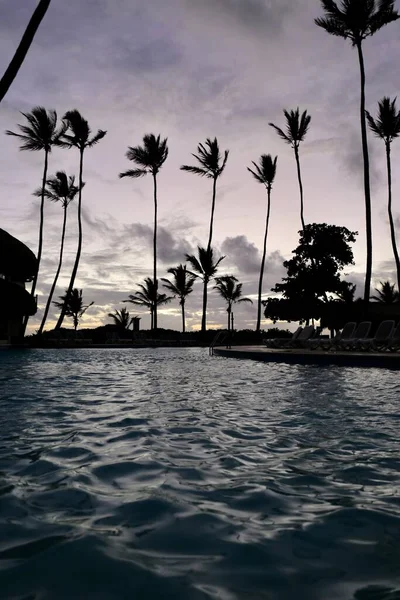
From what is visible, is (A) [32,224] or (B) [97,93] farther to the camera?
(A) [32,224]

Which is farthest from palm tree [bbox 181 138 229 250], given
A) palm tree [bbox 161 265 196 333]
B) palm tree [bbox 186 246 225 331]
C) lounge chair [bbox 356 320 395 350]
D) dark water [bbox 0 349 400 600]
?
dark water [bbox 0 349 400 600]

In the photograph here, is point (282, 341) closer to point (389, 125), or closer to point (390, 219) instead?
point (390, 219)

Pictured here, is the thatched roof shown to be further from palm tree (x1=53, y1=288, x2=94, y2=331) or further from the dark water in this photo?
the dark water

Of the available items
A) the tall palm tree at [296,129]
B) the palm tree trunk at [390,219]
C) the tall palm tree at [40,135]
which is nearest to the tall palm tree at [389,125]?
the palm tree trunk at [390,219]

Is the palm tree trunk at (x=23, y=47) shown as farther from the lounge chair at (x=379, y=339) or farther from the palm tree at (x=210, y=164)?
the palm tree at (x=210, y=164)

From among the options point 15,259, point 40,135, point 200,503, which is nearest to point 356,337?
point 200,503

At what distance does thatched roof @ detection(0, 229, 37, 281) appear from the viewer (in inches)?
1086

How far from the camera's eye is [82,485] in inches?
128

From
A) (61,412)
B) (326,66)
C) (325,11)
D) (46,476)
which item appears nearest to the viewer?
(46,476)

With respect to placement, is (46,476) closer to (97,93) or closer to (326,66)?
(97,93)

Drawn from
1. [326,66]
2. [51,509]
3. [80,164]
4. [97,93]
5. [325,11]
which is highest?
[325,11]

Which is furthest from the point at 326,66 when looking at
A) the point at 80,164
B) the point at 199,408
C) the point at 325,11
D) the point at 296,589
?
the point at 80,164

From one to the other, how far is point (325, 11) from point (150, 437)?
2006 centimetres

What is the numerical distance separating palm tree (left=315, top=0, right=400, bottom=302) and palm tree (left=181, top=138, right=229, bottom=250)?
13418mm
